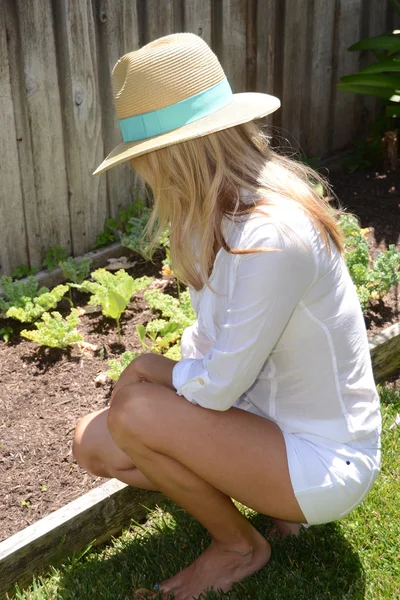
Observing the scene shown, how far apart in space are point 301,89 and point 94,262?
1929 mm

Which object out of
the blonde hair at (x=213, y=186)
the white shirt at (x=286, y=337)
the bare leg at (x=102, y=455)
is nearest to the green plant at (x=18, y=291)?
the bare leg at (x=102, y=455)

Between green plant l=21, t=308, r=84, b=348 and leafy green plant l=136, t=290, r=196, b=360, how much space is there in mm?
311

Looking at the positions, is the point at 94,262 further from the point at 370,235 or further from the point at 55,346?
the point at 370,235

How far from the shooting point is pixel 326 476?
8.13ft

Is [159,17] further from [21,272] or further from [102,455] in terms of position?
[102,455]

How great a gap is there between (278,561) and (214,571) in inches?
9.4

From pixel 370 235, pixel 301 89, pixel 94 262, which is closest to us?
pixel 94 262

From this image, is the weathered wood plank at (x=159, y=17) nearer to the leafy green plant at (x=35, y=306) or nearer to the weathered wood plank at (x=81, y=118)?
the weathered wood plank at (x=81, y=118)

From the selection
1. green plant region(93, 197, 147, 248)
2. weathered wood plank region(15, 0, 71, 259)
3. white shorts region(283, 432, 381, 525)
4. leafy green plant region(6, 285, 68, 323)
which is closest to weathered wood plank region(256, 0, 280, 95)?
green plant region(93, 197, 147, 248)

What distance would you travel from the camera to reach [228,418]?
99.9 inches

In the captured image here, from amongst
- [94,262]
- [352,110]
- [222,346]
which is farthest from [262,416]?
[352,110]

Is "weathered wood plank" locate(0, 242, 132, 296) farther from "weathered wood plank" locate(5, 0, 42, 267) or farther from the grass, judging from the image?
the grass

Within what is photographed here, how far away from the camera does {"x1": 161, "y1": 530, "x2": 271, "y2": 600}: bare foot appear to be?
266cm

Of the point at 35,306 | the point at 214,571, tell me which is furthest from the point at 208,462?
the point at 35,306
